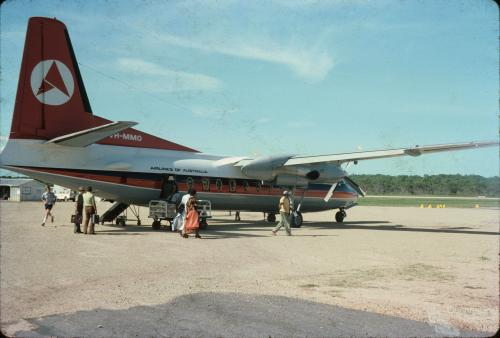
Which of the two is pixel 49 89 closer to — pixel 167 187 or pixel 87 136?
pixel 87 136

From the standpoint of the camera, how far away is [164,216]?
1809 centimetres

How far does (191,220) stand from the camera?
1568cm

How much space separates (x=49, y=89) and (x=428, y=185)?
333 ft

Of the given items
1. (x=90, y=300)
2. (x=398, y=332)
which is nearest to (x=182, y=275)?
(x=90, y=300)

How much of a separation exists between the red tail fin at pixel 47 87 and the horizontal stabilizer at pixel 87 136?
585 mm

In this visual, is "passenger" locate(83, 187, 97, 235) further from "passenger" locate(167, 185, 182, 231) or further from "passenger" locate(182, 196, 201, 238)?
"passenger" locate(182, 196, 201, 238)

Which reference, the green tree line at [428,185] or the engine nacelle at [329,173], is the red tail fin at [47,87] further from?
the green tree line at [428,185]

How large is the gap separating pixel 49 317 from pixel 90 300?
36.5 inches

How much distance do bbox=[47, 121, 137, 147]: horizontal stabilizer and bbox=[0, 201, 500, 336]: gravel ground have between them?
3.75 meters

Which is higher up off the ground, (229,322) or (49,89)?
(49,89)

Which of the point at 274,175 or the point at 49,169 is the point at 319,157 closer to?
the point at 274,175

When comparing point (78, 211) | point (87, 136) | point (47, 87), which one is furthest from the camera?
point (78, 211)

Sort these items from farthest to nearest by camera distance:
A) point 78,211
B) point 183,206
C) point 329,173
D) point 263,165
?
point 329,173
point 263,165
point 183,206
point 78,211

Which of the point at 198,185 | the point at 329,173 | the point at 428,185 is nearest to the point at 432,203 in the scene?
the point at 428,185
